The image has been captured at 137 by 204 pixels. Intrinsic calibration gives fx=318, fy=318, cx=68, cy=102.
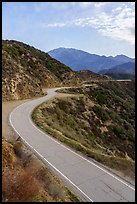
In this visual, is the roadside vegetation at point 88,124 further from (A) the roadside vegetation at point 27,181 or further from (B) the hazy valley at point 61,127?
(A) the roadside vegetation at point 27,181

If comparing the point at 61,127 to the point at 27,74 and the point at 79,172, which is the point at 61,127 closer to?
the point at 79,172

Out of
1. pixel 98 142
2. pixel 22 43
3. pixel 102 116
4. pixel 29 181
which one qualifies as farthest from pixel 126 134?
pixel 22 43

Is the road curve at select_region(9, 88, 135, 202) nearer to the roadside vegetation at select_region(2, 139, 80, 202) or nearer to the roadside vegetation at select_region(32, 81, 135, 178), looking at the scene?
the roadside vegetation at select_region(2, 139, 80, 202)

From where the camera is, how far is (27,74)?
63.9m

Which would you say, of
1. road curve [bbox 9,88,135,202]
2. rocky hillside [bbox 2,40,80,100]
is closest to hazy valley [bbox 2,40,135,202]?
rocky hillside [bbox 2,40,80,100]

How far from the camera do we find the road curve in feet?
47.9

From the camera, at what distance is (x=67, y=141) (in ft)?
76.3

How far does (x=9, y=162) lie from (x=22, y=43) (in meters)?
83.5

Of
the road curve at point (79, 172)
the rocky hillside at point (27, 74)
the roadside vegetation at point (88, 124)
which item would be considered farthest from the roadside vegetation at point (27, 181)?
the rocky hillside at point (27, 74)

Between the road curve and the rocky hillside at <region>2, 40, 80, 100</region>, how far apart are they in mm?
24936

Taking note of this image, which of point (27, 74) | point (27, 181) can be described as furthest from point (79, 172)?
point (27, 74)

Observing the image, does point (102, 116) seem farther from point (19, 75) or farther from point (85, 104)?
point (19, 75)

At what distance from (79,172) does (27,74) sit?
48512 mm

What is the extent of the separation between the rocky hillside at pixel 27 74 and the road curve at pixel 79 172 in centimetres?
2494
